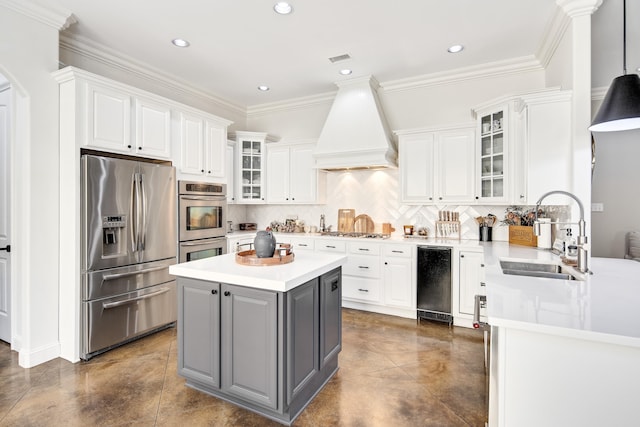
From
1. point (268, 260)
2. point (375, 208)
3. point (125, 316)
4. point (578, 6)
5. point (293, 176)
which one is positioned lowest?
point (125, 316)

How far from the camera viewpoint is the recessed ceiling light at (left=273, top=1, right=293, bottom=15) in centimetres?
270

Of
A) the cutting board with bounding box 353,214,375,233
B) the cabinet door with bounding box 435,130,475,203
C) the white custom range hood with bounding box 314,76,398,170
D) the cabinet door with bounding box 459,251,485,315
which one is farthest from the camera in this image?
the cutting board with bounding box 353,214,375,233

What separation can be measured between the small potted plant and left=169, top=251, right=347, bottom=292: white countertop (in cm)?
237

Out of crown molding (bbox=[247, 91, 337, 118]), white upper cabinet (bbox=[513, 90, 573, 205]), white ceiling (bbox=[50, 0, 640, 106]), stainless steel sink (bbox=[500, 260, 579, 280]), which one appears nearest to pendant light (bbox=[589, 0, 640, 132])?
white upper cabinet (bbox=[513, 90, 573, 205])

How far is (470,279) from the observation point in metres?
3.51

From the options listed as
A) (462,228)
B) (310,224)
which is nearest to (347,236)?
(310,224)

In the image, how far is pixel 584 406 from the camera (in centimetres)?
121

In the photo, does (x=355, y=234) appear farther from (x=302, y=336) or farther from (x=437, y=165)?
(x=302, y=336)

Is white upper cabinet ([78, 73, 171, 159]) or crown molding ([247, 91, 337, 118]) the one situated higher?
crown molding ([247, 91, 337, 118])

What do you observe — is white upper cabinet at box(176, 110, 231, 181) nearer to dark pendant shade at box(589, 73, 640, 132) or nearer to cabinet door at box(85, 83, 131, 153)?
cabinet door at box(85, 83, 131, 153)

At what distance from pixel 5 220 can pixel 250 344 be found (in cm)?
288

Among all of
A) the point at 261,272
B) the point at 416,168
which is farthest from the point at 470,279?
the point at 261,272

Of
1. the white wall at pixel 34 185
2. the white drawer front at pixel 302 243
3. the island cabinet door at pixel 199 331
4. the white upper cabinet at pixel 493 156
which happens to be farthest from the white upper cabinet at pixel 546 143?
the white wall at pixel 34 185

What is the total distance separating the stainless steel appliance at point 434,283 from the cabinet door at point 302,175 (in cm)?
183
